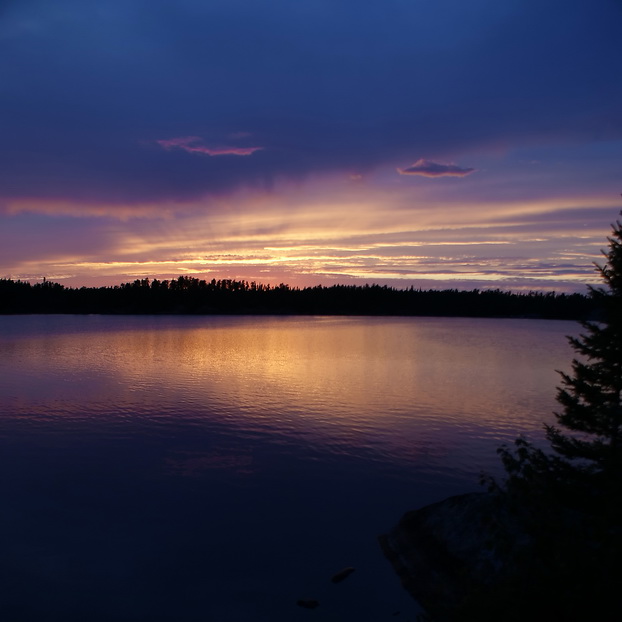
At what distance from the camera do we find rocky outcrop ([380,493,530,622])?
38.6 feet

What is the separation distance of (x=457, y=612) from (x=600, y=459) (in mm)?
10069

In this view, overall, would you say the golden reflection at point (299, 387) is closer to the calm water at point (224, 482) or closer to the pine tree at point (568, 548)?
the calm water at point (224, 482)

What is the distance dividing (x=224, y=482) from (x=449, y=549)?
9964mm

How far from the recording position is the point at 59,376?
152 ft

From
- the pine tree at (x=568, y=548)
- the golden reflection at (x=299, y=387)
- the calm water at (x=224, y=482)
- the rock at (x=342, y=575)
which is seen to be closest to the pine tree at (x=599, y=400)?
the pine tree at (x=568, y=548)

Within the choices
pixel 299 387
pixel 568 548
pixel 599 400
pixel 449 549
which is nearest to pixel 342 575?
pixel 449 549

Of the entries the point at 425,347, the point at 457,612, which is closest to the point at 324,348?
the point at 425,347

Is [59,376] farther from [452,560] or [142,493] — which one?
[452,560]

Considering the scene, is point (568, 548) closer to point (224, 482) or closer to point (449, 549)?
point (449, 549)

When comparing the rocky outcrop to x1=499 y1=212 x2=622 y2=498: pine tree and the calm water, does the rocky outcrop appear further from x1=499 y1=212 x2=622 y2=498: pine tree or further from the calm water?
A: x1=499 y1=212 x2=622 y2=498: pine tree

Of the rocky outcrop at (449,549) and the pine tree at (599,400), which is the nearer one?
the rocky outcrop at (449,549)

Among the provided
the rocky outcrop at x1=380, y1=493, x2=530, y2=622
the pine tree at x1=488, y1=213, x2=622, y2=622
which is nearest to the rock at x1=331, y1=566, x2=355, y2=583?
the rocky outcrop at x1=380, y1=493, x2=530, y2=622

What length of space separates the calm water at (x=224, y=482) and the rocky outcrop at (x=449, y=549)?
566mm

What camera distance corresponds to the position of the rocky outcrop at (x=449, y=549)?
11758 millimetres
